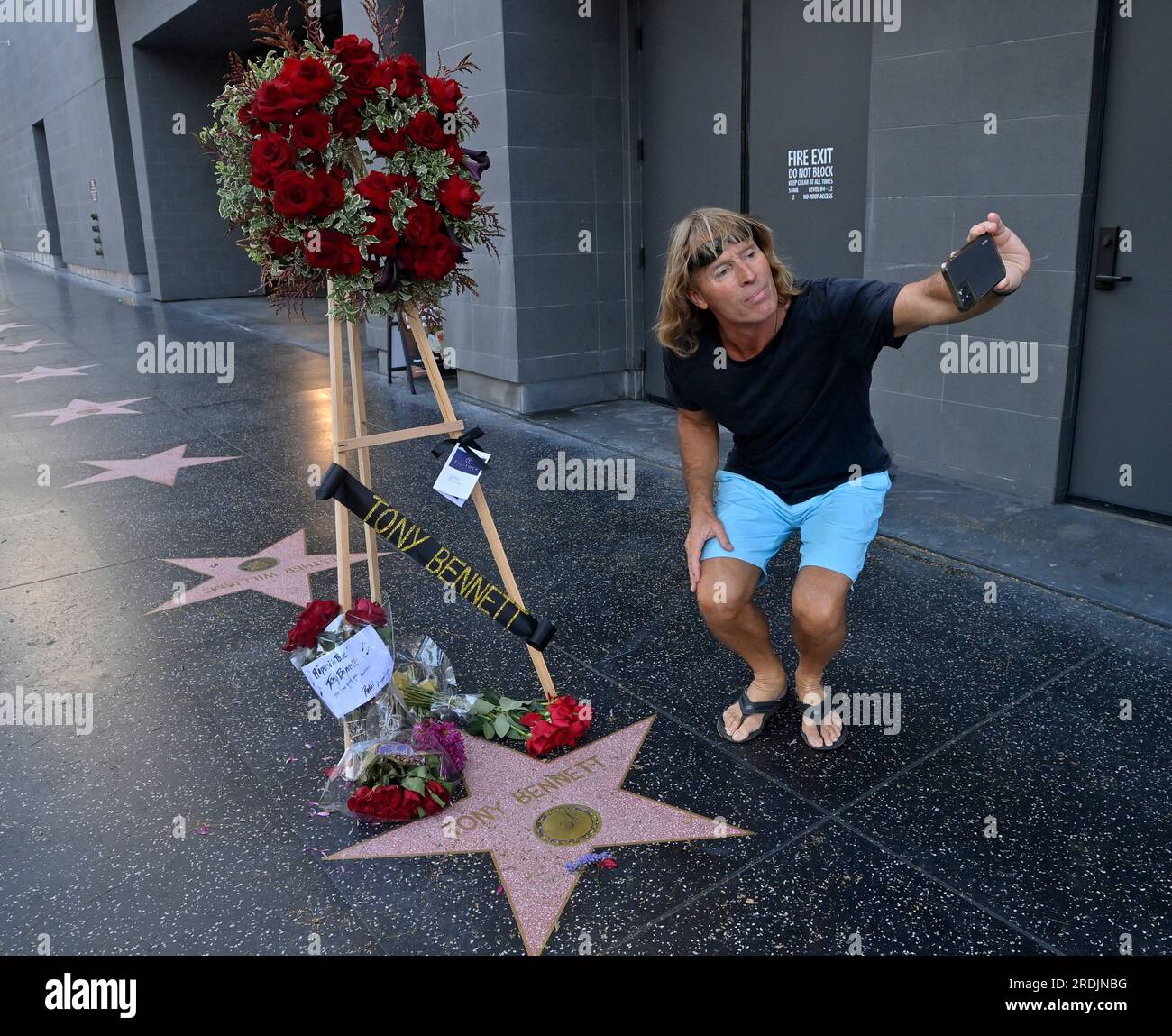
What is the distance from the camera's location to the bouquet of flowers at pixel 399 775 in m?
2.90

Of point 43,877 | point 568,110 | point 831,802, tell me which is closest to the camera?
point 43,877

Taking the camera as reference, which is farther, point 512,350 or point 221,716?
point 512,350

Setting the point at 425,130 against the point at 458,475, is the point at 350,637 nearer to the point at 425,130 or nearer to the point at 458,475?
the point at 458,475

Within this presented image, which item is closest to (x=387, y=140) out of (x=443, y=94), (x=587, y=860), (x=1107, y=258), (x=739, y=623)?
(x=443, y=94)

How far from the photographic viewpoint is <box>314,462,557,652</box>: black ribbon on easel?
9.64ft

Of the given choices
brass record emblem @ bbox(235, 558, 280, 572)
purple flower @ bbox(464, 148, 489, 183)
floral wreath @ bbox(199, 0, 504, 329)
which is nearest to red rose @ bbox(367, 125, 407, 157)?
floral wreath @ bbox(199, 0, 504, 329)

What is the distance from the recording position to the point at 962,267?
7.94 feet

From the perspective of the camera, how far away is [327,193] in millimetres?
2711

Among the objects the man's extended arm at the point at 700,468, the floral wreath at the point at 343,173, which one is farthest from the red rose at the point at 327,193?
the man's extended arm at the point at 700,468

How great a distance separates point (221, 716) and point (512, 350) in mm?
4616

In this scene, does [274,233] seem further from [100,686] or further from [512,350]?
[512,350]

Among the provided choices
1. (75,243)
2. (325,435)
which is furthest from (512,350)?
(75,243)

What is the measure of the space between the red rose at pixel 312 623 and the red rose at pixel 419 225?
1.09m

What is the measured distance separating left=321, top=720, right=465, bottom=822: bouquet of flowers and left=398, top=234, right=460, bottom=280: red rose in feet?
4.43
